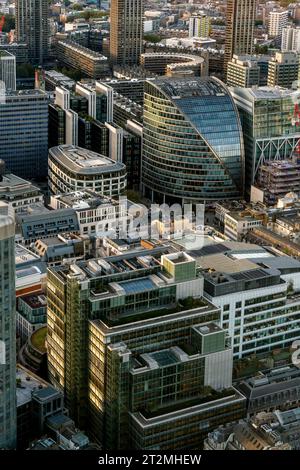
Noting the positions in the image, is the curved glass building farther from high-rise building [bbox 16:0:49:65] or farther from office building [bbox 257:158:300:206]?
high-rise building [bbox 16:0:49:65]

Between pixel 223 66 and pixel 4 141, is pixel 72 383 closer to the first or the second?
pixel 4 141

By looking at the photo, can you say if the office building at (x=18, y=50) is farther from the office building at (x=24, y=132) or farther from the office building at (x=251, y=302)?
the office building at (x=251, y=302)

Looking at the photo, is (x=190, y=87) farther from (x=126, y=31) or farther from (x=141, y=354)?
(x=126, y=31)

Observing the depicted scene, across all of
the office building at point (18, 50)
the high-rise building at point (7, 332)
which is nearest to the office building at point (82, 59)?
the office building at point (18, 50)

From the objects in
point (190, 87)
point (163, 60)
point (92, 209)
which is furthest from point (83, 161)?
point (163, 60)

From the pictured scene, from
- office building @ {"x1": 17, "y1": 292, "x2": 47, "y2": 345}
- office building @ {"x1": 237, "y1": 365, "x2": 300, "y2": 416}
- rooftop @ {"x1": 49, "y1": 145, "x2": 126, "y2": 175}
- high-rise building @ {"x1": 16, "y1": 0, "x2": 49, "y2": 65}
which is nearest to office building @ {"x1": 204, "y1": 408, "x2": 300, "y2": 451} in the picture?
office building @ {"x1": 237, "y1": 365, "x2": 300, "y2": 416}

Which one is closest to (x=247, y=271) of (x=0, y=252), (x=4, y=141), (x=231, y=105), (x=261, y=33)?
(x=0, y=252)
